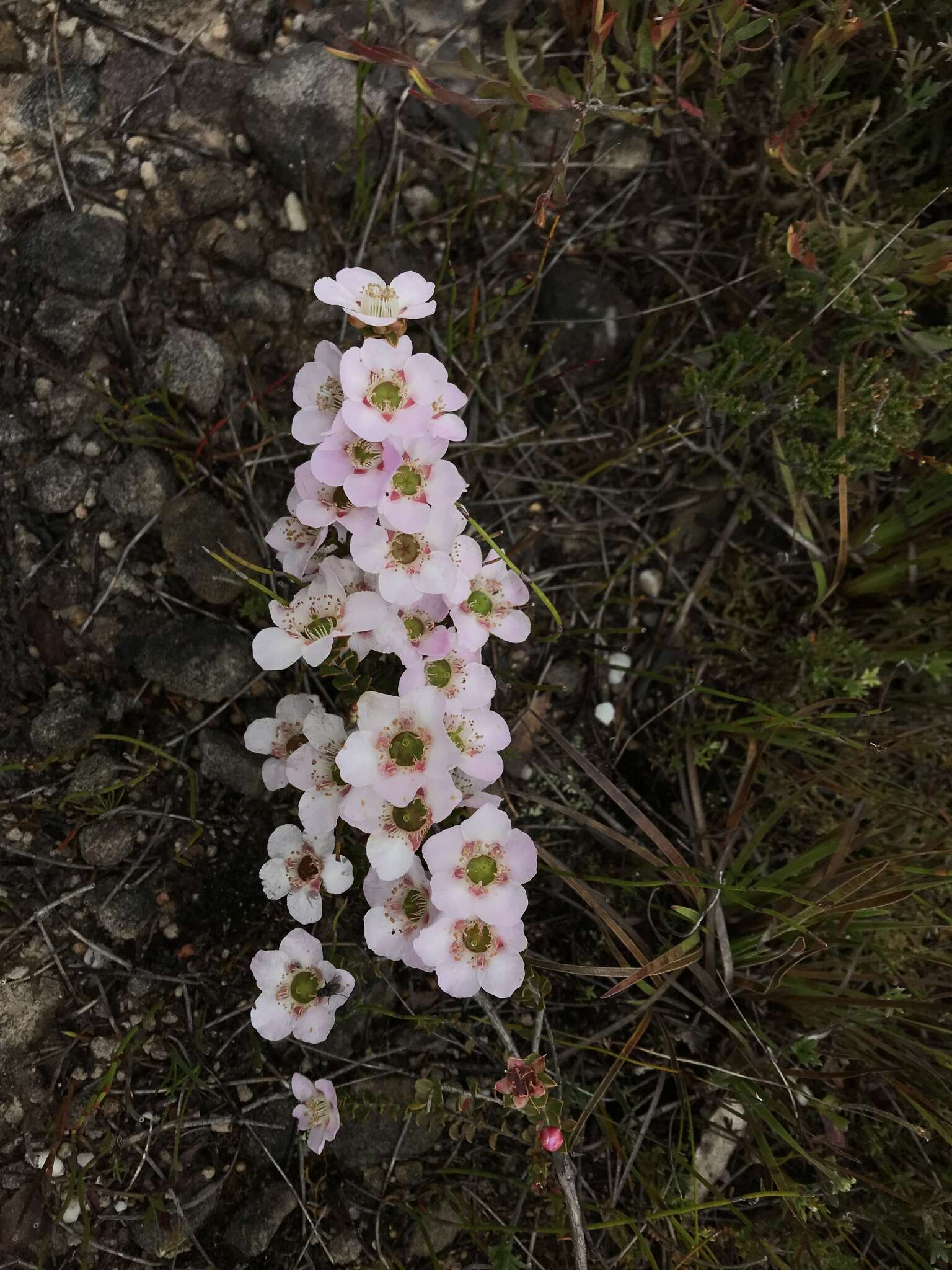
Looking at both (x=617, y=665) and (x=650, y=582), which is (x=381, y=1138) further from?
(x=650, y=582)

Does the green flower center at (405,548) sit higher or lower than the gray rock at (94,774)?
higher

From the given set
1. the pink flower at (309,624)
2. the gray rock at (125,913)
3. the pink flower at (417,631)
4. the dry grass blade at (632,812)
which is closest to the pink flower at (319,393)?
the pink flower at (309,624)

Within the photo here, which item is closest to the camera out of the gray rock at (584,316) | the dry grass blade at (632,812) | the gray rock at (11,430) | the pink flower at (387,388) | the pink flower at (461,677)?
the pink flower at (387,388)

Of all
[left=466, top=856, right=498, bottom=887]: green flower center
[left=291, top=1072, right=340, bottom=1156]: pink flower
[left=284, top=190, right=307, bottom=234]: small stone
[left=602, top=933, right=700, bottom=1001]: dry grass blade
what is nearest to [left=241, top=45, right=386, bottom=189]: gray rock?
[left=284, top=190, right=307, bottom=234]: small stone

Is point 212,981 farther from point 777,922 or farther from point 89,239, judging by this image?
point 89,239

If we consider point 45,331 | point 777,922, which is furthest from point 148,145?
point 777,922

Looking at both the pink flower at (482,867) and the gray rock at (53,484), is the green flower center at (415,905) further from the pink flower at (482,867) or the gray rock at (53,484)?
the gray rock at (53,484)

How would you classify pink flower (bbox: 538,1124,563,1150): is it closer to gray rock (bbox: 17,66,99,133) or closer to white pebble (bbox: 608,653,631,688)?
white pebble (bbox: 608,653,631,688)

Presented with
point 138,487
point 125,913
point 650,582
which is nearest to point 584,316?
point 650,582
